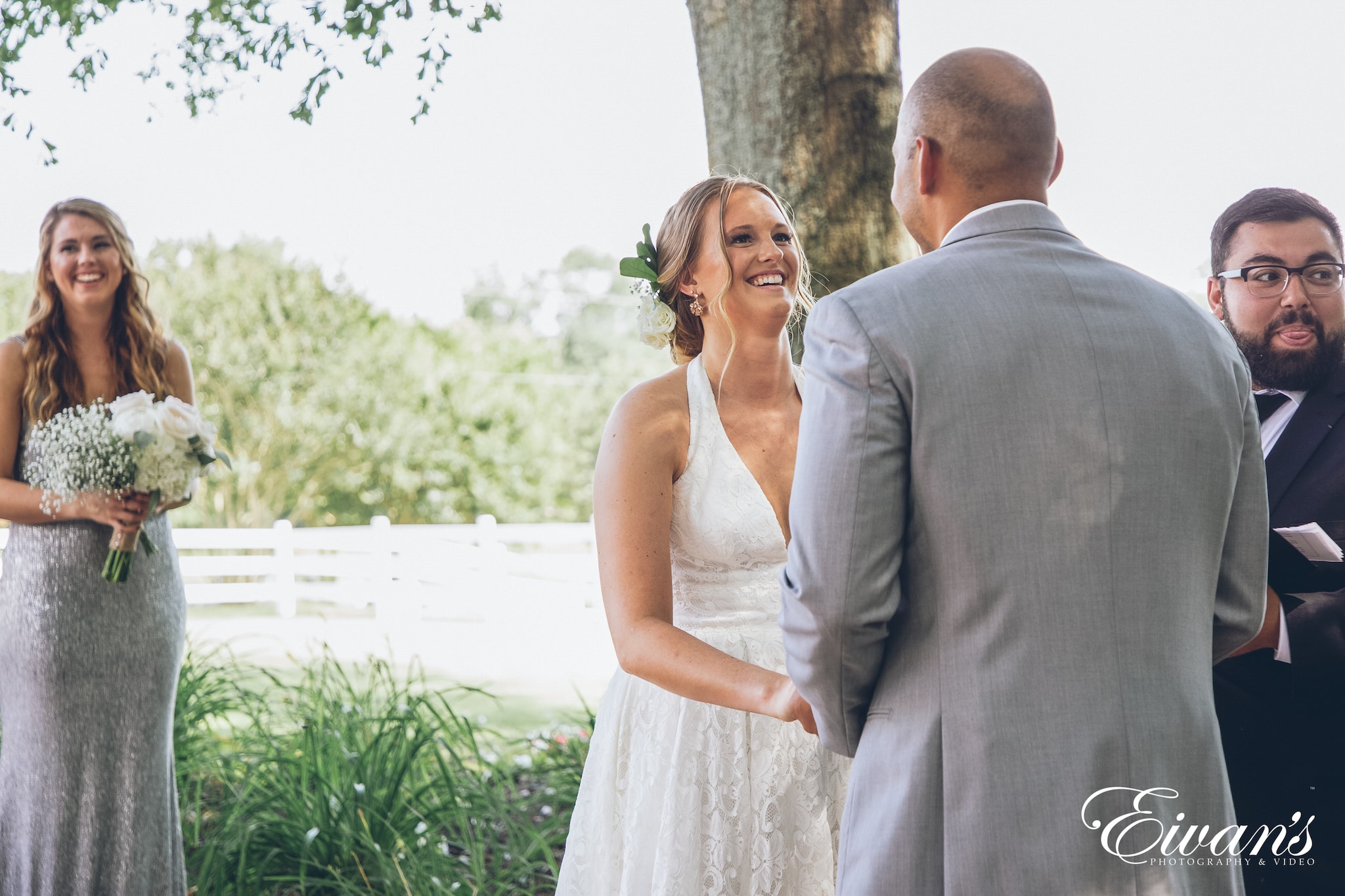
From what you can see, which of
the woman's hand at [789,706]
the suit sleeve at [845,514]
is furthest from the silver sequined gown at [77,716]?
the suit sleeve at [845,514]

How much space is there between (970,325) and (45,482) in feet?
10.7

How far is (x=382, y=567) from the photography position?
13078mm

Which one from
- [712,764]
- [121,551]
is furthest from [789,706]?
[121,551]

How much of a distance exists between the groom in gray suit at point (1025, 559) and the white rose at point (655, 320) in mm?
1225

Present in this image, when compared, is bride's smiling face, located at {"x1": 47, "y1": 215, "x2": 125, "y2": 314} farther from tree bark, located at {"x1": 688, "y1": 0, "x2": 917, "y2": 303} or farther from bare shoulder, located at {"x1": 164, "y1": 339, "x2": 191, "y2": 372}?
tree bark, located at {"x1": 688, "y1": 0, "x2": 917, "y2": 303}

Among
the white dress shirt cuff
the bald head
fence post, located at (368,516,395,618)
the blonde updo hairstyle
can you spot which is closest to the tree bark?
the blonde updo hairstyle

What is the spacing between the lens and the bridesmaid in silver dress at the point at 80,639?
368 cm

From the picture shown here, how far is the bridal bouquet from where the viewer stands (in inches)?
141

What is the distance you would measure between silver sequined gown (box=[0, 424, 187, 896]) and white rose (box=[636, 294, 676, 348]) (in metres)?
2.05

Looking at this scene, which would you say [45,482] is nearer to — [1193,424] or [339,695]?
[339,695]

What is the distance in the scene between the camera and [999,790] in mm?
1619

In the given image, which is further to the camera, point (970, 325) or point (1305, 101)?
point (1305, 101)

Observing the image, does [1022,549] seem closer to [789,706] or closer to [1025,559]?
[1025,559]

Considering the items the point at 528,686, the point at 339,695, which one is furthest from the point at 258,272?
the point at 339,695
